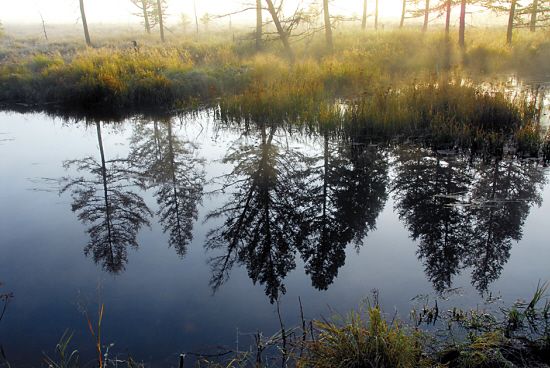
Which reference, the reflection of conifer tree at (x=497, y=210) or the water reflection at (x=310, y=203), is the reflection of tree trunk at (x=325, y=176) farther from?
the reflection of conifer tree at (x=497, y=210)

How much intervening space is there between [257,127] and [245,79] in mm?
4821

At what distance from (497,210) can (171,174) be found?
5576 millimetres

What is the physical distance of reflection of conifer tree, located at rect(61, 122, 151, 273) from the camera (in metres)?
5.49

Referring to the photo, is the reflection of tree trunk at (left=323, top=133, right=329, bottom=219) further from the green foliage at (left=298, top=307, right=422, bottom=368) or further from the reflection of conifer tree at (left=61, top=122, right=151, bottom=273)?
the green foliage at (left=298, top=307, right=422, bottom=368)

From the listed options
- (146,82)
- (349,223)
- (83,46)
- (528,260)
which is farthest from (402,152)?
(83,46)

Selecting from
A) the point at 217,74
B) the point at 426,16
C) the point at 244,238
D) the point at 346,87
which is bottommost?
the point at 244,238

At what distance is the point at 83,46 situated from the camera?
3016 cm

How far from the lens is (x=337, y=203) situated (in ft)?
21.3

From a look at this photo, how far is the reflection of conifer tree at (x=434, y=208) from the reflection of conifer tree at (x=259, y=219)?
1610 mm

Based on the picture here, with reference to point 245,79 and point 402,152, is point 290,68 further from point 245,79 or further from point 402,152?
point 402,152

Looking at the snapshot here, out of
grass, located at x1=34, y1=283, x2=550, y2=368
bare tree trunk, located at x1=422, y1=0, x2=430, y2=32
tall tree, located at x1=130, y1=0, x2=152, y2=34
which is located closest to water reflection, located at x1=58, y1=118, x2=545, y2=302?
grass, located at x1=34, y1=283, x2=550, y2=368

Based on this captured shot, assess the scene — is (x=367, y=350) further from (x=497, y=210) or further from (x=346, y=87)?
(x=346, y=87)

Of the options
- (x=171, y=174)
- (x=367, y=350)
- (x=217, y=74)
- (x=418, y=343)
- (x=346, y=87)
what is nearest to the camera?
(x=367, y=350)

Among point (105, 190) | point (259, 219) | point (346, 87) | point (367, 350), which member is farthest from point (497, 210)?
point (346, 87)
